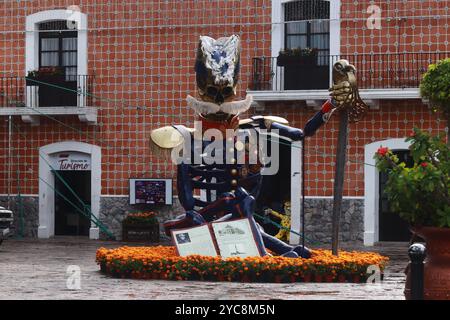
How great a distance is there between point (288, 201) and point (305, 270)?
1034cm

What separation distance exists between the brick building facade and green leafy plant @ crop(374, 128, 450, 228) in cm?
1312

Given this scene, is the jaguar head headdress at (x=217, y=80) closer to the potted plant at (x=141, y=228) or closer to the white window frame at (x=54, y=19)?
the potted plant at (x=141, y=228)

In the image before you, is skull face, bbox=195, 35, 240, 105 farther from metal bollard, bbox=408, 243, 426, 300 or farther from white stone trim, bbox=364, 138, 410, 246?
white stone trim, bbox=364, 138, 410, 246

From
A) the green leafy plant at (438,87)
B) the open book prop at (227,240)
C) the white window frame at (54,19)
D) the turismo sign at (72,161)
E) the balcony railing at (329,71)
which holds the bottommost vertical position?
the open book prop at (227,240)

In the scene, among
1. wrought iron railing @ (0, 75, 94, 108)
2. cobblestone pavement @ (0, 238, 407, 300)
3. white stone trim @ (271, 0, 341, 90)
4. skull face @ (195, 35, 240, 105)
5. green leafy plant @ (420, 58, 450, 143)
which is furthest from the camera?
wrought iron railing @ (0, 75, 94, 108)

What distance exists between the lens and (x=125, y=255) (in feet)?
47.8

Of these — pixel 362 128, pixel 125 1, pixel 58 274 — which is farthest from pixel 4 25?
pixel 58 274

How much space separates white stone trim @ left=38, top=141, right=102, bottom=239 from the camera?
81.8ft

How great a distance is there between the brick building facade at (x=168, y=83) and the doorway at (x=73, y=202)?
0.19 m

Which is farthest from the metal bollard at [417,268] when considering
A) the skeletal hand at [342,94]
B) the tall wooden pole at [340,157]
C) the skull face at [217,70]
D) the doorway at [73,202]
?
the doorway at [73,202]

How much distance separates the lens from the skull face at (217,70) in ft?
48.2

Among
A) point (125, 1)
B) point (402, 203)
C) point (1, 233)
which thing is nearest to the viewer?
point (402, 203)

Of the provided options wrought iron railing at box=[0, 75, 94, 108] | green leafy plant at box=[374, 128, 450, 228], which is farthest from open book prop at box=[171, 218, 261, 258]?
wrought iron railing at box=[0, 75, 94, 108]
